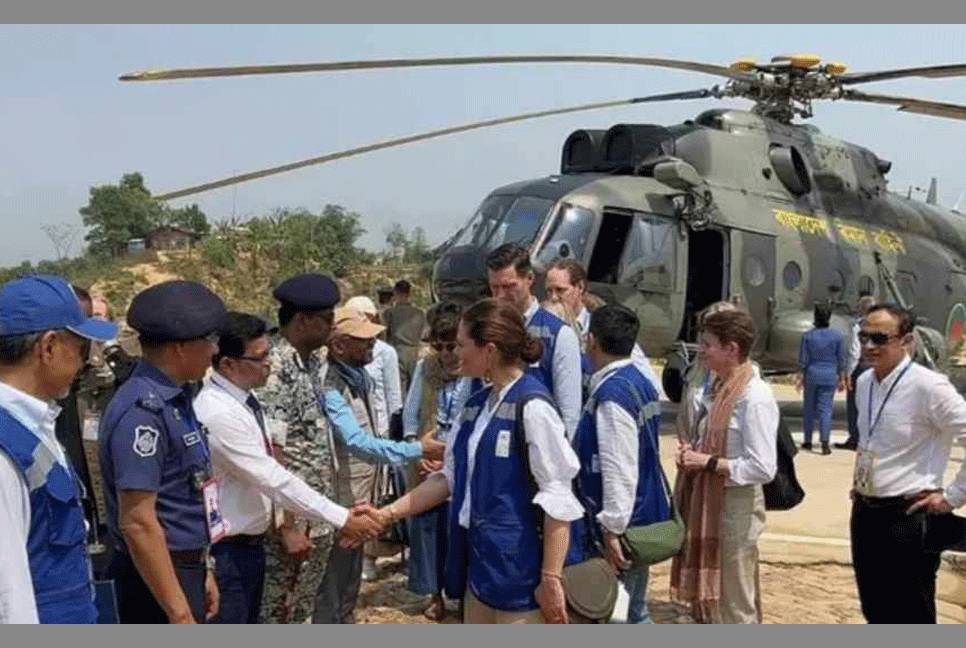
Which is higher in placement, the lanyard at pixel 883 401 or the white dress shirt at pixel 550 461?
the white dress shirt at pixel 550 461

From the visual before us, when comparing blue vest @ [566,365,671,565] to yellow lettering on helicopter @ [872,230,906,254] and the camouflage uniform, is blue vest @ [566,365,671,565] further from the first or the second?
yellow lettering on helicopter @ [872,230,906,254]

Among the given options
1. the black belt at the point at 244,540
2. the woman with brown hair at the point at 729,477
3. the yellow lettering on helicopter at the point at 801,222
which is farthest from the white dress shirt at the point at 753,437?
the yellow lettering on helicopter at the point at 801,222

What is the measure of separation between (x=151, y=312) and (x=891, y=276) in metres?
11.7

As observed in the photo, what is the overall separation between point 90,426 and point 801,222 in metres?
8.87

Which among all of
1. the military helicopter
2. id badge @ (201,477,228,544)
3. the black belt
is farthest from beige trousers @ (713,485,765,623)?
the military helicopter

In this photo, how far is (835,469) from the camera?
10.1 metres

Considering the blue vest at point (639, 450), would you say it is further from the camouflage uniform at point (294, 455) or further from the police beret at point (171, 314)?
the police beret at point (171, 314)

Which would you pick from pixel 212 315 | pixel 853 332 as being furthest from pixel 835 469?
pixel 212 315

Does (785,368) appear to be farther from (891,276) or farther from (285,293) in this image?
(285,293)

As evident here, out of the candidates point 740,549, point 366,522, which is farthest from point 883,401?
point 366,522

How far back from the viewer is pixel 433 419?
567 cm

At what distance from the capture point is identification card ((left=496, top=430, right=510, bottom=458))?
10.9ft

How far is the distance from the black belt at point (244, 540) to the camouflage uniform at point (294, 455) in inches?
7.6

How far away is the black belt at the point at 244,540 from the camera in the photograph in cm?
361
